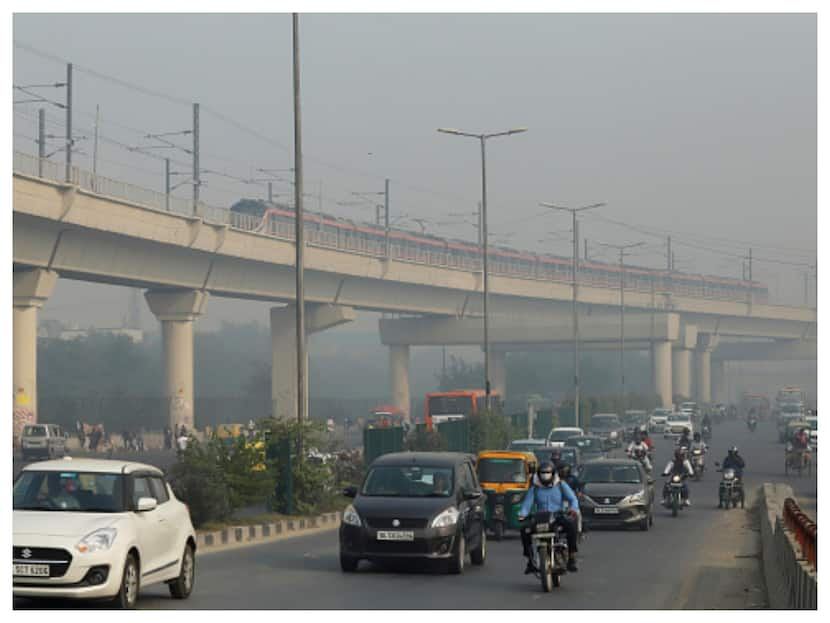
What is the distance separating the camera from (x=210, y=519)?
2833 cm

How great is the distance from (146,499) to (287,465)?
16.9 m

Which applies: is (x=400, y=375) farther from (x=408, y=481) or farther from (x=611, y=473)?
(x=408, y=481)

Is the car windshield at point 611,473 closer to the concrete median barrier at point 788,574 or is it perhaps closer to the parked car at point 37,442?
the concrete median barrier at point 788,574

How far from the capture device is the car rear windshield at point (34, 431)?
2381 inches

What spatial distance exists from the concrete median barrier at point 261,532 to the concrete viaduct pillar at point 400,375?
7369cm

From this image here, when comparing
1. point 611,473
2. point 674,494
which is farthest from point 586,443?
point 611,473

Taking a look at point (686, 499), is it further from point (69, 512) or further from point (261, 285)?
point (261, 285)

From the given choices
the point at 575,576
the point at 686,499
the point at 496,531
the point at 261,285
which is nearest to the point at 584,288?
the point at 261,285

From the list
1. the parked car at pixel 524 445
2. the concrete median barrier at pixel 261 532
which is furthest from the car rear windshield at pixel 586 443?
the concrete median barrier at pixel 261 532

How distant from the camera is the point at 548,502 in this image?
1895 centimetres

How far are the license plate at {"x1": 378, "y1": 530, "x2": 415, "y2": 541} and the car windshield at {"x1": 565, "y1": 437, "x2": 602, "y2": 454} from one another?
34.2m

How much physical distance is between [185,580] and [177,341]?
5436 centimetres

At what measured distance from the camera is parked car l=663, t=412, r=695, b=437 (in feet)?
259

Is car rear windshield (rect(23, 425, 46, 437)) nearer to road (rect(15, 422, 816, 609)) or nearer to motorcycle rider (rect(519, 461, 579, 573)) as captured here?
road (rect(15, 422, 816, 609))
